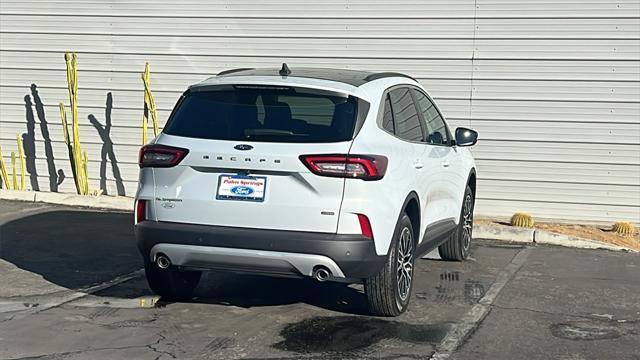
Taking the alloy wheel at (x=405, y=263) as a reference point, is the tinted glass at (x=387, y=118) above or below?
above

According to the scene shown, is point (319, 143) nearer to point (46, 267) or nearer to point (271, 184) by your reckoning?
point (271, 184)

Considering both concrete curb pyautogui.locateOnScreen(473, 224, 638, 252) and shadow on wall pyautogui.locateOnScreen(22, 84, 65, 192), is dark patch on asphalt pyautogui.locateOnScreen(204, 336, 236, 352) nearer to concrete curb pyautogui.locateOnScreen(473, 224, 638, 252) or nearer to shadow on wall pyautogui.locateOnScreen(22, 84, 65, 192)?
concrete curb pyautogui.locateOnScreen(473, 224, 638, 252)

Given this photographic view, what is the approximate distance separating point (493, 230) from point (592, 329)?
415cm

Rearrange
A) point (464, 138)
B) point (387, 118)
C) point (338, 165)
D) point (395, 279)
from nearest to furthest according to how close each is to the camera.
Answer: point (338, 165)
point (395, 279)
point (387, 118)
point (464, 138)

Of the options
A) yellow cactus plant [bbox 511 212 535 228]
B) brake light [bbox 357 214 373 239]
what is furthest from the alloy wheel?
yellow cactus plant [bbox 511 212 535 228]

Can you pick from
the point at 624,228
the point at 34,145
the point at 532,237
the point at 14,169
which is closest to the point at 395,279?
the point at 532,237

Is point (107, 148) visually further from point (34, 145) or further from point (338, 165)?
point (338, 165)

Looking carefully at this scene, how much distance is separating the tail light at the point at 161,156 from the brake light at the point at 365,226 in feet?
4.13

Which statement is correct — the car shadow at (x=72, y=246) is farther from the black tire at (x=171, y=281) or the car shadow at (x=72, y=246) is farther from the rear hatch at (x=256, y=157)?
the rear hatch at (x=256, y=157)

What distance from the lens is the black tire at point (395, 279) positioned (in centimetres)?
637

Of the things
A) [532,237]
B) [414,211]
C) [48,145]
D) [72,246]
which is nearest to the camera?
[414,211]

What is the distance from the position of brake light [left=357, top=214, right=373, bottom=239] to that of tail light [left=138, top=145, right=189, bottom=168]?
4.13ft

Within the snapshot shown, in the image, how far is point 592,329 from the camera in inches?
257

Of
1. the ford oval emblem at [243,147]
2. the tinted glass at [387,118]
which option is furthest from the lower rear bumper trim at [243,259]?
the tinted glass at [387,118]
